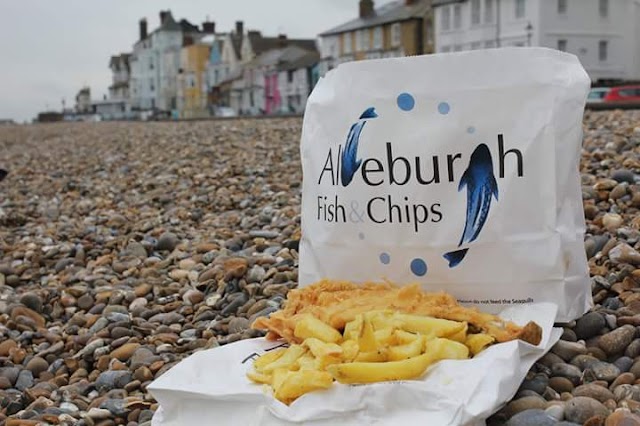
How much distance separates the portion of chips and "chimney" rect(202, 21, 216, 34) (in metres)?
93.7

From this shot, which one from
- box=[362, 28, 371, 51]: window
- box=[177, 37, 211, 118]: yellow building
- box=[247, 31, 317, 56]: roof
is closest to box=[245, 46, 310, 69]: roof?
box=[247, 31, 317, 56]: roof

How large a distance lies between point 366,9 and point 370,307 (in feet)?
175

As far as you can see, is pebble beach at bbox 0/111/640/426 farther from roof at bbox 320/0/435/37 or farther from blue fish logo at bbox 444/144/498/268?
roof at bbox 320/0/435/37

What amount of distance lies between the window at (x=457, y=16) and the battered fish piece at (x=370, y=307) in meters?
42.0

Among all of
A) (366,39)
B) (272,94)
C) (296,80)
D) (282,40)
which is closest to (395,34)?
(366,39)

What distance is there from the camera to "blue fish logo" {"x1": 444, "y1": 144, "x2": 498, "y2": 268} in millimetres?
3031

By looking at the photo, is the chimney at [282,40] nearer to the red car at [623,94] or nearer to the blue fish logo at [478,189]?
the red car at [623,94]

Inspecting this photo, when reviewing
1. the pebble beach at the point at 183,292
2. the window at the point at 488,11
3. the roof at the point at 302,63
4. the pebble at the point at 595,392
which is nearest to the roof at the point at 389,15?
the roof at the point at 302,63

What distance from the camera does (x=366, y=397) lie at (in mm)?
2518

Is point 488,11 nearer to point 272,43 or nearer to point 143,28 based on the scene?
point 272,43

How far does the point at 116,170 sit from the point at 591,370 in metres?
10.2

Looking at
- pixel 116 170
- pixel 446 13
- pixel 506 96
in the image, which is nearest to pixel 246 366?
pixel 506 96

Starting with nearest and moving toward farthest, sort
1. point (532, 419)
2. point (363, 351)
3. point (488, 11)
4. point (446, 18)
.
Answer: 1. point (532, 419)
2. point (363, 351)
3. point (488, 11)
4. point (446, 18)

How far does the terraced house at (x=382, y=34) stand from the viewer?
160 ft
